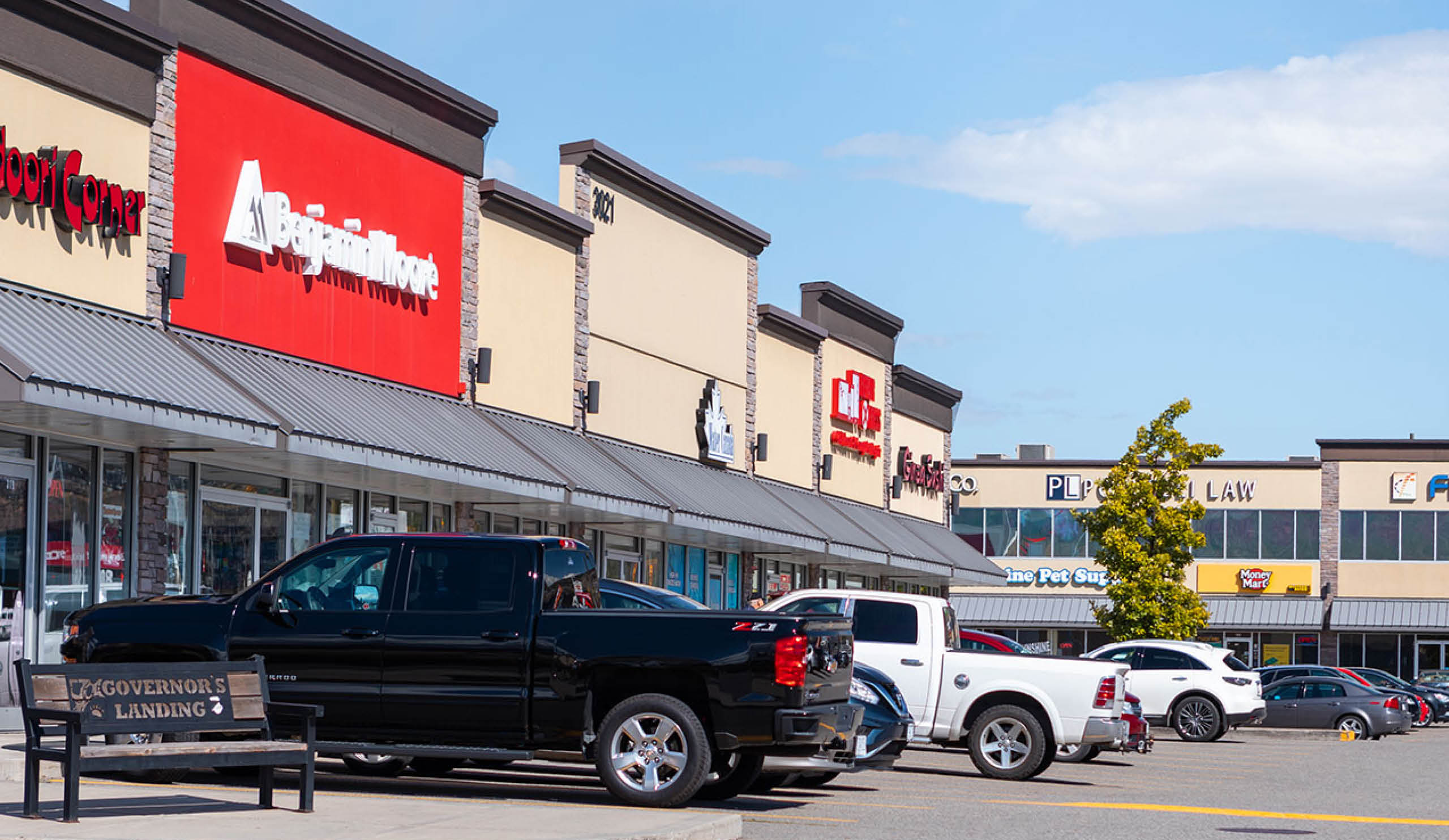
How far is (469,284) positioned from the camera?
25500mm

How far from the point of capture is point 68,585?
1862 centimetres

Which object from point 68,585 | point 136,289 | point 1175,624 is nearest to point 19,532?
point 68,585

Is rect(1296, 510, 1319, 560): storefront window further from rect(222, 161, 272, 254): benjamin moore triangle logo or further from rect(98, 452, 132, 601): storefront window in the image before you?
rect(98, 452, 132, 601): storefront window

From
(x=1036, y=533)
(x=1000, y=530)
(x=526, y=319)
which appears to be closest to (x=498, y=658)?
(x=526, y=319)

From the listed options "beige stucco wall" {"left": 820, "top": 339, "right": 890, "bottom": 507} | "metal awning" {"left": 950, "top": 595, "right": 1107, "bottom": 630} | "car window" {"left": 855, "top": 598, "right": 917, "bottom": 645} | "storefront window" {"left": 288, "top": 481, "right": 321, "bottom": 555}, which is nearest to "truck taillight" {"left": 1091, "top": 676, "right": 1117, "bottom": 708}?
"car window" {"left": 855, "top": 598, "right": 917, "bottom": 645}

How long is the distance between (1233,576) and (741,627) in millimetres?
58580

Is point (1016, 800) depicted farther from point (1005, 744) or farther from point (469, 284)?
point (469, 284)

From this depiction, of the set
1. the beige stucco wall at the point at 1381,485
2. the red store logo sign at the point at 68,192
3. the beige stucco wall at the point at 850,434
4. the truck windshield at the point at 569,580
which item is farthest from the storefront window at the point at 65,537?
the beige stucco wall at the point at 1381,485

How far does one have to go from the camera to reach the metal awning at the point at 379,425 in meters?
19.8

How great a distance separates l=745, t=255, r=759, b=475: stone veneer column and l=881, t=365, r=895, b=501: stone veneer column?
887 centimetres

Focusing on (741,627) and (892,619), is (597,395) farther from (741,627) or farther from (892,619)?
(741,627)

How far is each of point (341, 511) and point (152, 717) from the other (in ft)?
40.0

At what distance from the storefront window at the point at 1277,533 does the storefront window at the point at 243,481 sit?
5317cm

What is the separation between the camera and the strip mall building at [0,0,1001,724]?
18.0 m
